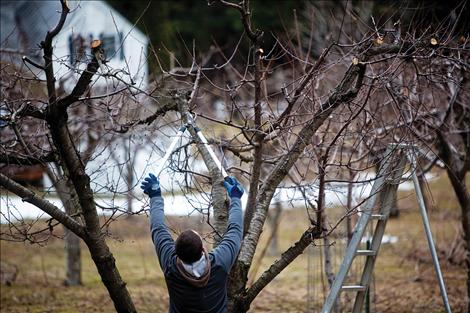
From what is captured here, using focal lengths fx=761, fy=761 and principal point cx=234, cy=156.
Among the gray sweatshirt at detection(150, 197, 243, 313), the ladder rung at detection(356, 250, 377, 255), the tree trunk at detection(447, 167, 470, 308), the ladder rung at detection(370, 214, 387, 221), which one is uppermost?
the tree trunk at detection(447, 167, 470, 308)

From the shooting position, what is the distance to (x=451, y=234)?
18672 mm

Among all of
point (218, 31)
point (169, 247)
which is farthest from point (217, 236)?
point (218, 31)

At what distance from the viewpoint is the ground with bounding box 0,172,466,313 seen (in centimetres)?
1248

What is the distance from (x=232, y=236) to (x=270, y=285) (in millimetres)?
10217

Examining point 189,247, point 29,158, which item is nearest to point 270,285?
point 29,158

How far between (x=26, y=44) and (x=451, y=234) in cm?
1106

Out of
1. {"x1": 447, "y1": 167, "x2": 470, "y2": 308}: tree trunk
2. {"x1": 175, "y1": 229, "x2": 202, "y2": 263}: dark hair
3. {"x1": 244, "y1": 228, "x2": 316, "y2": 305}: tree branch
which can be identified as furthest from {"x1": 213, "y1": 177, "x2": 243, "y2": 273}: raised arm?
{"x1": 447, "y1": 167, "x2": 470, "y2": 308}: tree trunk

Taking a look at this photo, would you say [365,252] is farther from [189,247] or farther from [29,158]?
[29,158]

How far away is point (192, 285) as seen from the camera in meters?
5.23

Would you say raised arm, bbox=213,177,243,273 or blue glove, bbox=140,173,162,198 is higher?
blue glove, bbox=140,173,162,198

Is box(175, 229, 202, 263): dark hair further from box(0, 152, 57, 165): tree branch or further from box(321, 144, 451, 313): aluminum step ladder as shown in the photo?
box(0, 152, 57, 165): tree branch

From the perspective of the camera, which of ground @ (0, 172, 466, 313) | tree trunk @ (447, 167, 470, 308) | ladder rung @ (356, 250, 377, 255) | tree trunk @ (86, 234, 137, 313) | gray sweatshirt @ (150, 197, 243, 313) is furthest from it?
ground @ (0, 172, 466, 313)

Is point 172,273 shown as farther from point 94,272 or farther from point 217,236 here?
point 94,272

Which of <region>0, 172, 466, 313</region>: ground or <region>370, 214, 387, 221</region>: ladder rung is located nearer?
<region>370, 214, 387, 221</region>: ladder rung
